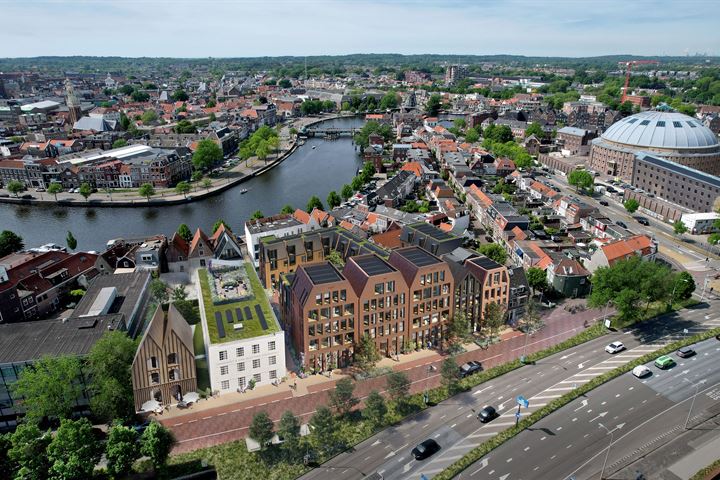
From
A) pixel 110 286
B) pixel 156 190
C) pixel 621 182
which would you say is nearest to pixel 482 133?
pixel 621 182

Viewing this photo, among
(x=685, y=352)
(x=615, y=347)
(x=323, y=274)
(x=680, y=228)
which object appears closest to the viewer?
(x=323, y=274)

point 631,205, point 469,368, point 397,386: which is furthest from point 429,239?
point 631,205

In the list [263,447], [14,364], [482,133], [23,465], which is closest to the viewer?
[23,465]

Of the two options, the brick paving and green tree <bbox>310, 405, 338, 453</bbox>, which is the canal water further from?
green tree <bbox>310, 405, 338, 453</bbox>

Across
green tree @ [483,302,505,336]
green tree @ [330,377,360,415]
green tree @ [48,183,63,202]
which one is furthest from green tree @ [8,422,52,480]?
green tree @ [48,183,63,202]

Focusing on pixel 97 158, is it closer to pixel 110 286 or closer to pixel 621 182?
pixel 110 286

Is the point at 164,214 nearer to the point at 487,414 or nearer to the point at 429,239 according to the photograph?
the point at 429,239

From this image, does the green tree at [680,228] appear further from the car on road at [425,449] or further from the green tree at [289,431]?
the green tree at [289,431]
